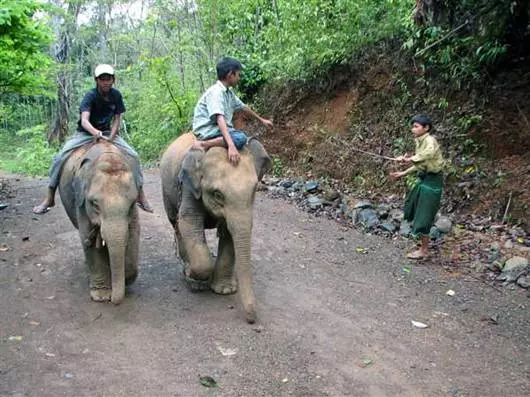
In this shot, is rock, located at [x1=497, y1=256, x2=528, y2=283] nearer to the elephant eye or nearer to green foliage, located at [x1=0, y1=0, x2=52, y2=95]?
the elephant eye

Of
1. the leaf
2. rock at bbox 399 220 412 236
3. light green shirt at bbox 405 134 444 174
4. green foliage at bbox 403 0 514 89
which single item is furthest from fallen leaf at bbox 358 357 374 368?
green foliage at bbox 403 0 514 89

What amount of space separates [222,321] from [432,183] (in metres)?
3.37

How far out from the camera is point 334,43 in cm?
1244

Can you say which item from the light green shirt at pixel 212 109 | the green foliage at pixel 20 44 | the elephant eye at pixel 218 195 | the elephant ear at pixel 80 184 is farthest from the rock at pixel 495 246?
the green foliage at pixel 20 44

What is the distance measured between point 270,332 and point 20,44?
24.2ft

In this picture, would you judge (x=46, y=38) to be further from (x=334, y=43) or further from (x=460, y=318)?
(x=460, y=318)

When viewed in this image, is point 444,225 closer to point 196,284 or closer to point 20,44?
point 196,284

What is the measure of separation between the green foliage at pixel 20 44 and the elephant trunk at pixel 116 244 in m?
4.41

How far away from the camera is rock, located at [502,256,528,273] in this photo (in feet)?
22.2

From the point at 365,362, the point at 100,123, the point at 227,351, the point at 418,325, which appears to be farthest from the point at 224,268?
the point at 100,123

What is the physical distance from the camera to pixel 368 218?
8.98 metres

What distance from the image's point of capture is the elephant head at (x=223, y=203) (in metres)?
5.06

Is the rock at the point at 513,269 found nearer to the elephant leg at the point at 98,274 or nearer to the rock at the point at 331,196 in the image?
the rock at the point at 331,196

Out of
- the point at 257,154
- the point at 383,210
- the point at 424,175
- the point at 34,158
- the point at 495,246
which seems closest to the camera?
the point at 257,154
